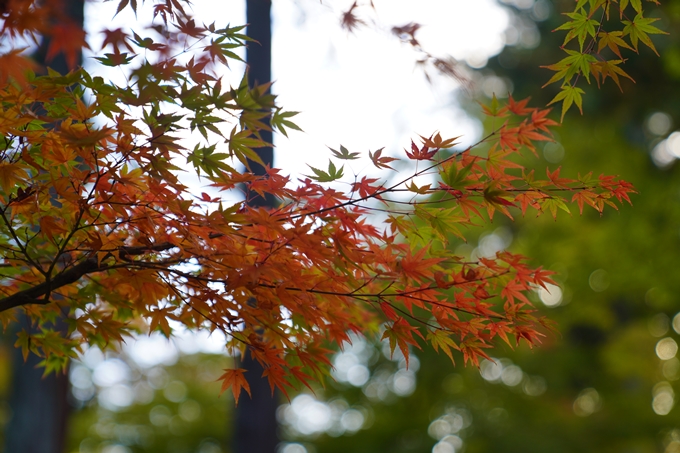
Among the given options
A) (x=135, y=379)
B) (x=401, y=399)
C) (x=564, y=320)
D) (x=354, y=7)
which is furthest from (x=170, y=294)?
(x=135, y=379)

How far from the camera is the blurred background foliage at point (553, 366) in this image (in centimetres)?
719

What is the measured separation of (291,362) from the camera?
76.9 inches

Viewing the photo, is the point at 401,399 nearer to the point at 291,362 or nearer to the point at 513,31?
the point at 291,362

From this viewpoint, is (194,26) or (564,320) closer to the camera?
(194,26)

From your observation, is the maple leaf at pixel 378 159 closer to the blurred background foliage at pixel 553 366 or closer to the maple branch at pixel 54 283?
the maple branch at pixel 54 283

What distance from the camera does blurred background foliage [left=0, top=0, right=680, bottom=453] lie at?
23.6 feet

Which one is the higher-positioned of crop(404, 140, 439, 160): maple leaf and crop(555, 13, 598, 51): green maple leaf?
crop(555, 13, 598, 51): green maple leaf

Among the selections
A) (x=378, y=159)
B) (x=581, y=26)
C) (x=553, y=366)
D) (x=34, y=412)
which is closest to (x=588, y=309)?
(x=553, y=366)

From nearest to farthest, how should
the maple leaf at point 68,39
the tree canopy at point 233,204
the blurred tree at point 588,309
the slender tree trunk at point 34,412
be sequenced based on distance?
1. the maple leaf at point 68,39
2. the tree canopy at point 233,204
3. the slender tree trunk at point 34,412
4. the blurred tree at point 588,309

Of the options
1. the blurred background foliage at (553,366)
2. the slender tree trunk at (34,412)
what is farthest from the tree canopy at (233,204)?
the blurred background foliage at (553,366)

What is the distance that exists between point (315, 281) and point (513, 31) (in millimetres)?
10067

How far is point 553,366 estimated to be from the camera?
763cm

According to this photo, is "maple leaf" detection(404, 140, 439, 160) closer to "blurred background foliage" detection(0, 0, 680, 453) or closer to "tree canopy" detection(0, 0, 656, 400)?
"tree canopy" detection(0, 0, 656, 400)

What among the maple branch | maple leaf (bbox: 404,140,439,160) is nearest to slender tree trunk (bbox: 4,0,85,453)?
the maple branch
